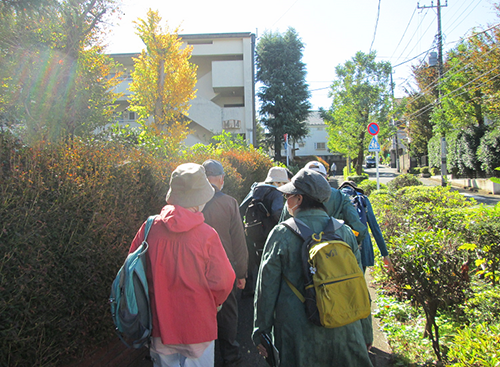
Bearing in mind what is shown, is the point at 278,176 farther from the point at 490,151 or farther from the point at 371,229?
the point at 490,151

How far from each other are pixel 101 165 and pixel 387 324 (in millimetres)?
3773

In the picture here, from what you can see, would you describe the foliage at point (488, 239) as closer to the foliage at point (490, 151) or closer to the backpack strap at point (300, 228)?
the backpack strap at point (300, 228)

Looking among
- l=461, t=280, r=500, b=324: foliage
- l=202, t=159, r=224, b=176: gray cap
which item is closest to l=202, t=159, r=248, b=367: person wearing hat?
l=202, t=159, r=224, b=176: gray cap

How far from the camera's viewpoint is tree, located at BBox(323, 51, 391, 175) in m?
27.5

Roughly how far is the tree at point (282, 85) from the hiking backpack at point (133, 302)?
31326 mm

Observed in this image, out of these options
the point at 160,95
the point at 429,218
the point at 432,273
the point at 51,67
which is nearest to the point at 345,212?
the point at 432,273

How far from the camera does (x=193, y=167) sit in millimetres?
2279

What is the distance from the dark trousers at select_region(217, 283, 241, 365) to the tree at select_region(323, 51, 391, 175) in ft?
86.3

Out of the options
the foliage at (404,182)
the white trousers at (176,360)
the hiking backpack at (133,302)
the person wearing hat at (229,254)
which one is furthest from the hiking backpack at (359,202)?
the foliage at (404,182)

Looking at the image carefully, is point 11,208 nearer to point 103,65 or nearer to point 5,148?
point 5,148

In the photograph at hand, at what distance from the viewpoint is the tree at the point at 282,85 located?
3262cm

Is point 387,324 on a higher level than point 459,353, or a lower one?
lower

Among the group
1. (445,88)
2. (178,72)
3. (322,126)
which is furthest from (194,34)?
(322,126)

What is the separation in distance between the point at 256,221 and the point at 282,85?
30.3 m
